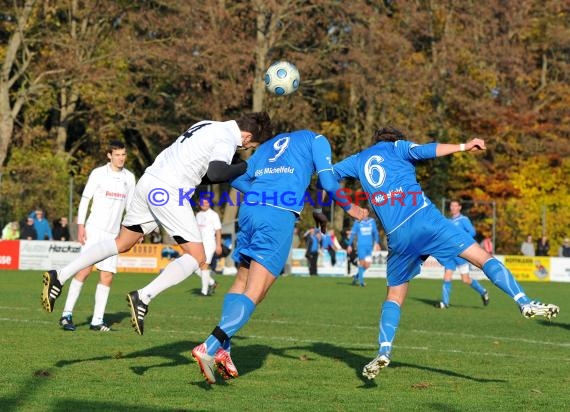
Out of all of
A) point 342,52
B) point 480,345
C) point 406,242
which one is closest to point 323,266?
point 342,52

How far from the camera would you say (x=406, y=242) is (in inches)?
360

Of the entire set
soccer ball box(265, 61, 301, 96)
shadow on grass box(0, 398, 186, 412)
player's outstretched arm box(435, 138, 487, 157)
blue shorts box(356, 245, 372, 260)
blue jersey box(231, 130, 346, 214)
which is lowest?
shadow on grass box(0, 398, 186, 412)

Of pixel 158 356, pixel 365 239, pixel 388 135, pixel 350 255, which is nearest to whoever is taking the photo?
pixel 388 135

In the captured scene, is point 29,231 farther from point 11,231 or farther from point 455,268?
point 455,268

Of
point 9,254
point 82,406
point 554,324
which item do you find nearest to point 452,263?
point 554,324

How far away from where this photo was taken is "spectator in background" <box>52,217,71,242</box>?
1270 inches

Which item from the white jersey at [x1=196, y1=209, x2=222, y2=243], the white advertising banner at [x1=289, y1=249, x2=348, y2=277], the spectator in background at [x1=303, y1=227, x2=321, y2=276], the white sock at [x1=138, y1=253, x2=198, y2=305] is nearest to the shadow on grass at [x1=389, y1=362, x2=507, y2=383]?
the white sock at [x1=138, y1=253, x2=198, y2=305]

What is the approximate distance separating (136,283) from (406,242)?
1765 centimetres

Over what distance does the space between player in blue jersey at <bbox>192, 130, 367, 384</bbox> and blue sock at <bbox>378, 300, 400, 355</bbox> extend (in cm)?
112

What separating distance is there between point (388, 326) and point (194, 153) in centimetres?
225

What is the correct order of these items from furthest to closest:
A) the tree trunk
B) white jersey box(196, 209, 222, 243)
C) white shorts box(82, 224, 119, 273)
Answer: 1. the tree trunk
2. white jersey box(196, 209, 222, 243)
3. white shorts box(82, 224, 119, 273)

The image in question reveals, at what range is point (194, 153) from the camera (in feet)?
29.0

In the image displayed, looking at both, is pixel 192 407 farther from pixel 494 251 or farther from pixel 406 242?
pixel 494 251

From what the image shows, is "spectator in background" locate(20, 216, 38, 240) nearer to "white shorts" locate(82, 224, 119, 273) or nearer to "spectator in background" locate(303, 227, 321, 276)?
"spectator in background" locate(303, 227, 321, 276)
